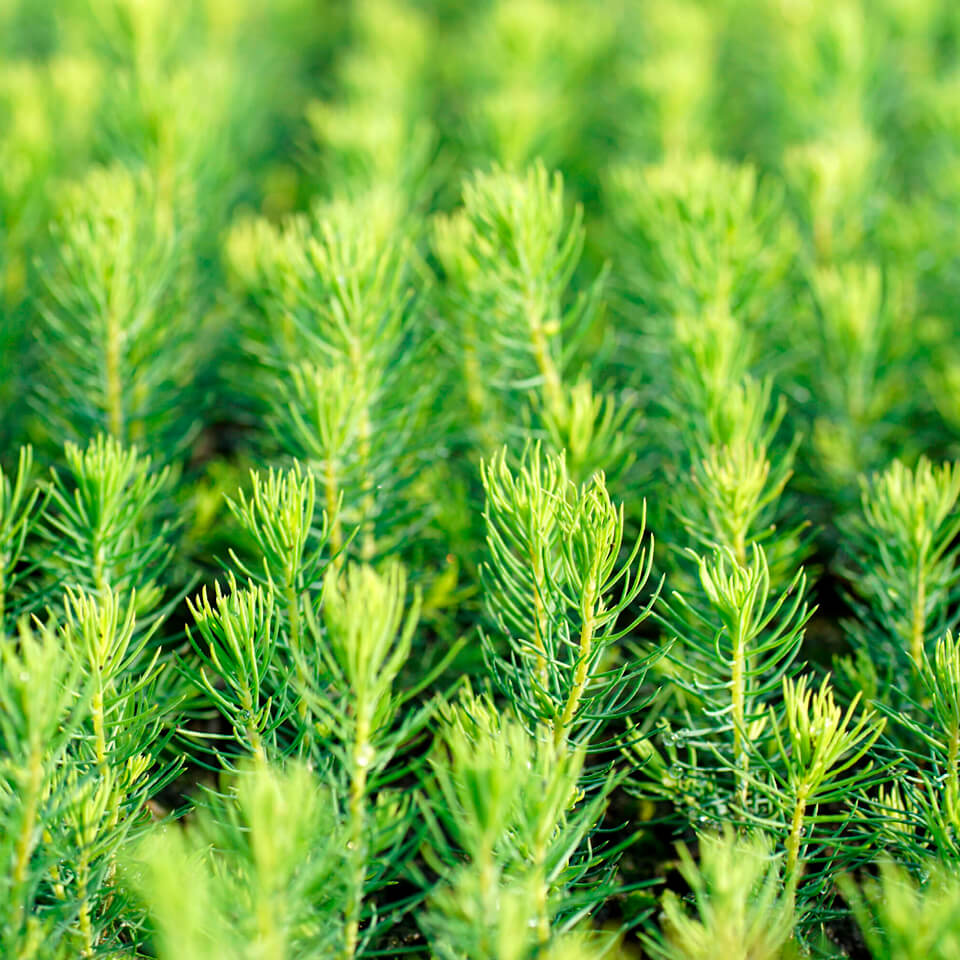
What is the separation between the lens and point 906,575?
59 cm

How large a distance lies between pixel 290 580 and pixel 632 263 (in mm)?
493

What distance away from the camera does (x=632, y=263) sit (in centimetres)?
87

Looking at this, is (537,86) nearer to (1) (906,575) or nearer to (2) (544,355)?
(2) (544,355)

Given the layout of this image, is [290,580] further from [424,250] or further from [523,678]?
[424,250]

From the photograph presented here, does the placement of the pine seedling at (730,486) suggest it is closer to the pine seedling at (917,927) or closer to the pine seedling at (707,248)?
the pine seedling at (707,248)

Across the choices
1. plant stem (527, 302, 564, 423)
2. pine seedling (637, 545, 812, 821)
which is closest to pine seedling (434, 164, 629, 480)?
plant stem (527, 302, 564, 423)

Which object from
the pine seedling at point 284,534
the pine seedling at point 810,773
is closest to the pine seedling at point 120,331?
the pine seedling at point 284,534

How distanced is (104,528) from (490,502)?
0.24 meters

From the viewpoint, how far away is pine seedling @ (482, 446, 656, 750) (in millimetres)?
497

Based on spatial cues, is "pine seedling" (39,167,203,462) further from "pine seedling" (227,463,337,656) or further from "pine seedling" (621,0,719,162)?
"pine seedling" (621,0,719,162)

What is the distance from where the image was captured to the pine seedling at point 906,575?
57 cm

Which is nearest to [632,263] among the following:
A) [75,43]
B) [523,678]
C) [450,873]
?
[523,678]

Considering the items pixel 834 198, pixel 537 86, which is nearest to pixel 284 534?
pixel 834 198

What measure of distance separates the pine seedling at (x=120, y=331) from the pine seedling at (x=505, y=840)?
15.6 inches
